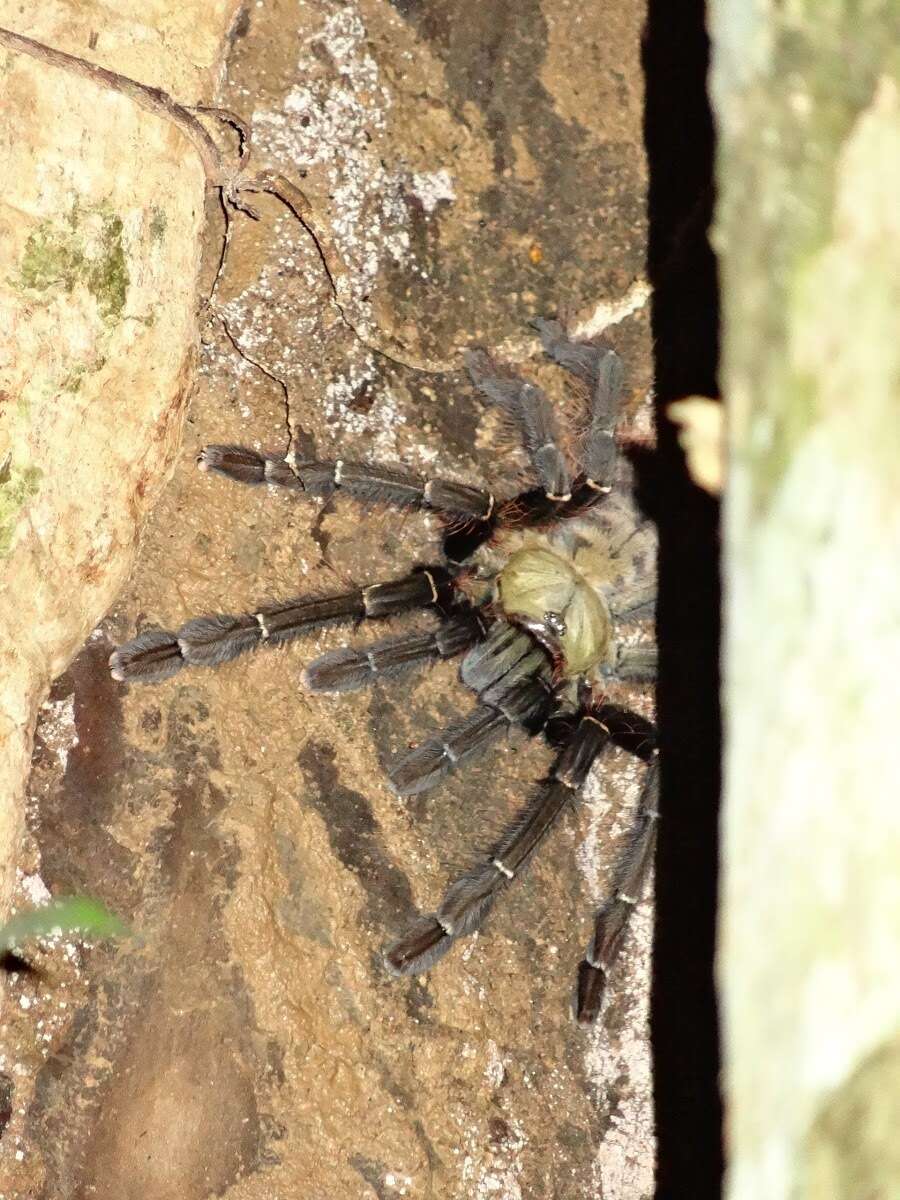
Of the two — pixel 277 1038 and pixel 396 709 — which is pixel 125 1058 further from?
pixel 396 709

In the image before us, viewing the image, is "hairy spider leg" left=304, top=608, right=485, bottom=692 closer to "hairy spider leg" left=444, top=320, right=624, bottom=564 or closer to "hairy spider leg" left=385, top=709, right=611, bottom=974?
"hairy spider leg" left=444, top=320, right=624, bottom=564

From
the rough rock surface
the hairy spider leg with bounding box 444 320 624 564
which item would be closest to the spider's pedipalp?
the hairy spider leg with bounding box 444 320 624 564

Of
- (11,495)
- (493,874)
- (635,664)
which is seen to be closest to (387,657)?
(493,874)

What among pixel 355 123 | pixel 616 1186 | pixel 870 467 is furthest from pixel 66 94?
pixel 616 1186

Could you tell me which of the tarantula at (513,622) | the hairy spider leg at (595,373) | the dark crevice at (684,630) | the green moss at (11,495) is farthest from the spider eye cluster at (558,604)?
the green moss at (11,495)

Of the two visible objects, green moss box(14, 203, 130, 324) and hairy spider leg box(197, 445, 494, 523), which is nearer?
green moss box(14, 203, 130, 324)

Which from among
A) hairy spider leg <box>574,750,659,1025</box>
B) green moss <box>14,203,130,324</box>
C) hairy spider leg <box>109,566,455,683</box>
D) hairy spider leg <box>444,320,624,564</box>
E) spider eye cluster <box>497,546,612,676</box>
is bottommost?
hairy spider leg <box>574,750,659,1025</box>

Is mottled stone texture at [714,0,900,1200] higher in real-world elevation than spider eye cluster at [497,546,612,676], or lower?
lower
